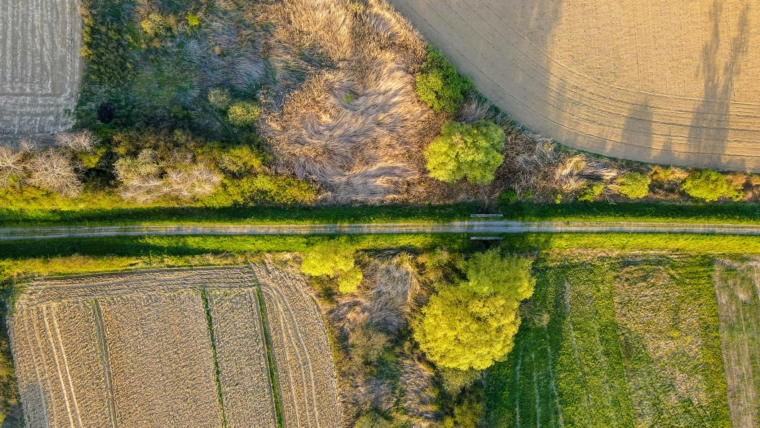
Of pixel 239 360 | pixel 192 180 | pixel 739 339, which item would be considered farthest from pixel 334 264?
pixel 739 339

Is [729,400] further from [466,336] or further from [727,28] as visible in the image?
[727,28]

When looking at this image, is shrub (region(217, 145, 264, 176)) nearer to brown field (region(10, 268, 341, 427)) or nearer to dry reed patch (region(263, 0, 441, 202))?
→ dry reed patch (region(263, 0, 441, 202))

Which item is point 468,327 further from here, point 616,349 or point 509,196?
point 616,349

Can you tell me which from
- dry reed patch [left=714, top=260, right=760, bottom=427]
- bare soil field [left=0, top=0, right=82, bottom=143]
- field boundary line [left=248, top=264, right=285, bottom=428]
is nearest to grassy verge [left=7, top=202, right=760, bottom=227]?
dry reed patch [left=714, top=260, right=760, bottom=427]

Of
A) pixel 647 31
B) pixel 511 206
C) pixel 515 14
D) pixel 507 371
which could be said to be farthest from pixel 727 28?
pixel 507 371

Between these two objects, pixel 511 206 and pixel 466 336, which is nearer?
pixel 466 336

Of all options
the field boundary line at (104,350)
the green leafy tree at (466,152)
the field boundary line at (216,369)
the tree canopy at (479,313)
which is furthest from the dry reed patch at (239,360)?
the green leafy tree at (466,152)
